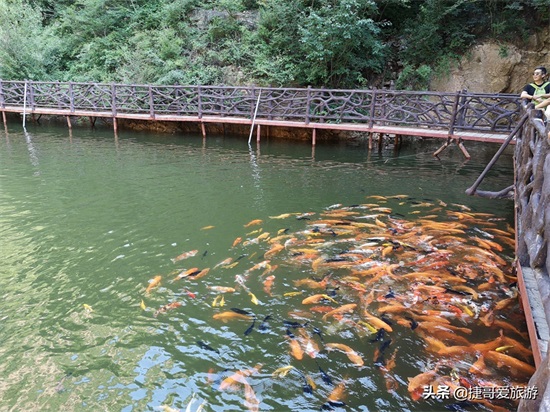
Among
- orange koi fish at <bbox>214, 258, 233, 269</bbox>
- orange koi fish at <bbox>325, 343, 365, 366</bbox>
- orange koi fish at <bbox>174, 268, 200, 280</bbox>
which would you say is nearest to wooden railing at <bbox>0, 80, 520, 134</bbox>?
orange koi fish at <bbox>214, 258, 233, 269</bbox>

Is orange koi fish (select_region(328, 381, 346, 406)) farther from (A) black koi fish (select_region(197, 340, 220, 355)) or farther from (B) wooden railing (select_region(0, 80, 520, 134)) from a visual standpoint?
(B) wooden railing (select_region(0, 80, 520, 134))

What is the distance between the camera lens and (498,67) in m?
15.7

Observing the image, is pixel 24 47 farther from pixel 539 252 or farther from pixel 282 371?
pixel 539 252

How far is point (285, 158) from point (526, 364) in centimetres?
1019

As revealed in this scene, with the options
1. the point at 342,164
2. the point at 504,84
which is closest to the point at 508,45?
the point at 504,84

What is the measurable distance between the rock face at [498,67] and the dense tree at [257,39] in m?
0.46

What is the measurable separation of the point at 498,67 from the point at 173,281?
1570cm

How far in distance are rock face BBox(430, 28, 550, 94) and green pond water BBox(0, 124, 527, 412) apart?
16.6ft

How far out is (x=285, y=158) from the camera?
13414mm

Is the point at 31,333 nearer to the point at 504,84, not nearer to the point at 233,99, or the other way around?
the point at 233,99

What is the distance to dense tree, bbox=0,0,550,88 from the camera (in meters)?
15.7

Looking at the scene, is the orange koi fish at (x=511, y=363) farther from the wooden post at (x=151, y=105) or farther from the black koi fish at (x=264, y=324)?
the wooden post at (x=151, y=105)

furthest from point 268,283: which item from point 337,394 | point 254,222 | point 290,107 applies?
point 290,107

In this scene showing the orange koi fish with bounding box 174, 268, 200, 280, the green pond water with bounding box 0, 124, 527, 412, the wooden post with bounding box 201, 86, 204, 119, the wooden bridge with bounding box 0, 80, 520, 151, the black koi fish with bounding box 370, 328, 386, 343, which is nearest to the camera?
the green pond water with bounding box 0, 124, 527, 412
